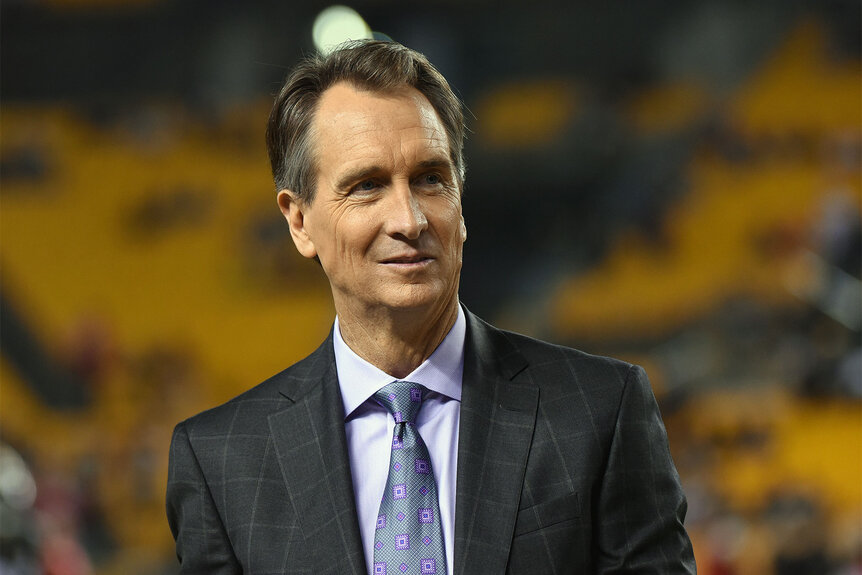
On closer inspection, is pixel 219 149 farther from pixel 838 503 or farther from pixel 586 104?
pixel 838 503

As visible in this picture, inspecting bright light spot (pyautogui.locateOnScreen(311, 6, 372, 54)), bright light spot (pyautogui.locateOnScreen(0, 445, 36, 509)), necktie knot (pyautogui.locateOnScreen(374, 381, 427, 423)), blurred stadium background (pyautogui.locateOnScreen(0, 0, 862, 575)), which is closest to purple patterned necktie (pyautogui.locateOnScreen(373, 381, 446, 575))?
necktie knot (pyautogui.locateOnScreen(374, 381, 427, 423))

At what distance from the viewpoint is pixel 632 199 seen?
5.11 metres

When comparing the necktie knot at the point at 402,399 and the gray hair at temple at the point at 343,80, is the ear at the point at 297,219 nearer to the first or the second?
the gray hair at temple at the point at 343,80

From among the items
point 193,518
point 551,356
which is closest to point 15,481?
point 193,518

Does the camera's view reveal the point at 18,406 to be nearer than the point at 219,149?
Yes

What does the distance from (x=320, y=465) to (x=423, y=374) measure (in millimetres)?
156

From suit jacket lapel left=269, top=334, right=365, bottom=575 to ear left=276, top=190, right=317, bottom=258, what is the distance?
0.43 feet

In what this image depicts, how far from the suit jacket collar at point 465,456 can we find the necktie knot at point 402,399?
53 millimetres

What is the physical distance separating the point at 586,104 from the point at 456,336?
4138 mm

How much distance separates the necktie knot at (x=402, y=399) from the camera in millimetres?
1253

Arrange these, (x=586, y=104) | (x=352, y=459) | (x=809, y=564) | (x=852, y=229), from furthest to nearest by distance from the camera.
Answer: (x=586, y=104) → (x=852, y=229) → (x=809, y=564) → (x=352, y=459)

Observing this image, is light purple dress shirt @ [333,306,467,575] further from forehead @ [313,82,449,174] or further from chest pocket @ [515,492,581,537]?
forehead @ [313,82,449,174]

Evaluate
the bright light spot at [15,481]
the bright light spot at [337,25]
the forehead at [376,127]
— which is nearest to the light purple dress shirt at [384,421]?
the forehead at [376,127]

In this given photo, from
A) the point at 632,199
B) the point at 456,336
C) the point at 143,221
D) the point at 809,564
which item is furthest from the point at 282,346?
the point at 456,336
